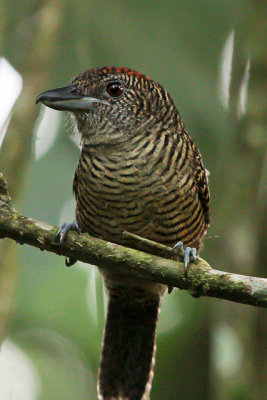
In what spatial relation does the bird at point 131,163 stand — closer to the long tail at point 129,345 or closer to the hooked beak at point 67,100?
the hooked beak at point 67,100

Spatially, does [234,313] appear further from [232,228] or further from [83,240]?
[83,240]

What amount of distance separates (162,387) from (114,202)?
1300 millimetres

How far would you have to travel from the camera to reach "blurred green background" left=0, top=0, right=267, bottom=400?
9.75ft

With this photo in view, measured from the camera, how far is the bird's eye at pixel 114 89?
3.15 m

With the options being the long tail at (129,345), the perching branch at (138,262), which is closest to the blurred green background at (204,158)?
the long tail at (129,345)

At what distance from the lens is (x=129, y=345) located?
3.65m

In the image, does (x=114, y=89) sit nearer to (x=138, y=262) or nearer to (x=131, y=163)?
(x=131, y=163)

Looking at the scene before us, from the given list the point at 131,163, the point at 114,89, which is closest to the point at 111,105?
the point at 114,89

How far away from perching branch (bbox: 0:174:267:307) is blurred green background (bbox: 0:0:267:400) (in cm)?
48

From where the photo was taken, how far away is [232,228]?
3203 mm

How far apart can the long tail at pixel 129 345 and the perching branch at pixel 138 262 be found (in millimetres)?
1352

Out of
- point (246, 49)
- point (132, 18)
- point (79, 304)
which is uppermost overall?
point (132, 18)

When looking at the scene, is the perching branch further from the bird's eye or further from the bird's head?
the bird's eye

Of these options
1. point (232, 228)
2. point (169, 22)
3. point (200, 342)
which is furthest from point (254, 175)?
point (169, 22)
